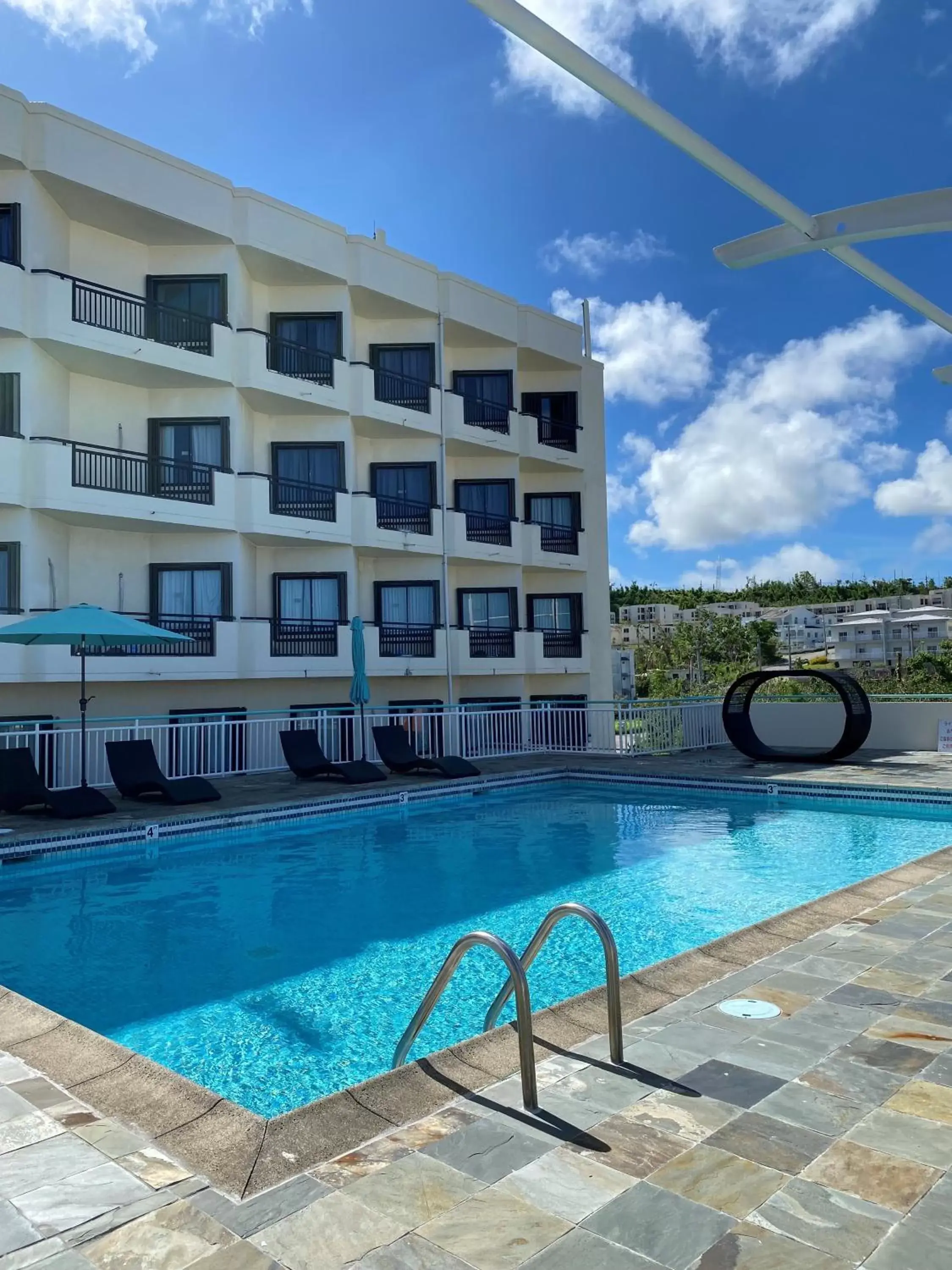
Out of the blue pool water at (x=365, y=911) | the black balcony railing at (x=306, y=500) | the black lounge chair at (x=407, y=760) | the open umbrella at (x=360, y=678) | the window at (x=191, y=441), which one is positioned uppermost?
the window at (x=191, y=441)

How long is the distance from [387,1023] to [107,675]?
12.4m

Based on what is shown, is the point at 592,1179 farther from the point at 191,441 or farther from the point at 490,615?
the point at 490,615

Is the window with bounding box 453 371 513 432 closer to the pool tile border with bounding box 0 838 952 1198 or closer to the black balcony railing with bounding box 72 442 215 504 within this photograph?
the black balcony railing with bounding box 72 442 215 504

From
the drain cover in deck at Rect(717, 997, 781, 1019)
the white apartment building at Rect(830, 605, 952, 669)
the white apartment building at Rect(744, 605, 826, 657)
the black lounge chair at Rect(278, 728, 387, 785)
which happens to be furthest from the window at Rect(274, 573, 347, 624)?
the white apartment building at Rect(744, 605, 826, 657)

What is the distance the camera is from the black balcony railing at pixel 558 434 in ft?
80.4

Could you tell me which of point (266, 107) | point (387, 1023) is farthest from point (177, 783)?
point (266, 107)

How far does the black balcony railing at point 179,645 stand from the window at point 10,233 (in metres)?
6.87

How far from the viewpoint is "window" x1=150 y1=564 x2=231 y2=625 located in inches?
710

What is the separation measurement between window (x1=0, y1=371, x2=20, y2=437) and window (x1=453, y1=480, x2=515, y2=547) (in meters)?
10.5

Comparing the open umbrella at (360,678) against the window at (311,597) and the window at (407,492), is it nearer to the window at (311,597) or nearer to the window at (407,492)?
the window at (311,597)

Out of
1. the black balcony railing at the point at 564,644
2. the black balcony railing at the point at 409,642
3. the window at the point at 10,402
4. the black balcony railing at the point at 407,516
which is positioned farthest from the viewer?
the black balcony railing at the point at 564,644

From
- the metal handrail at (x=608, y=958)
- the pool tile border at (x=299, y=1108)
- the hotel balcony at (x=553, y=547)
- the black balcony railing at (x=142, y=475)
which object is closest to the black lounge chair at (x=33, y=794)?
the pool tile border at (x=299, y=1108)

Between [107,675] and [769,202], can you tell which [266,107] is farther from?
[769,202]

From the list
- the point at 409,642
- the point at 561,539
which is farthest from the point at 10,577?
the point at 561,539
